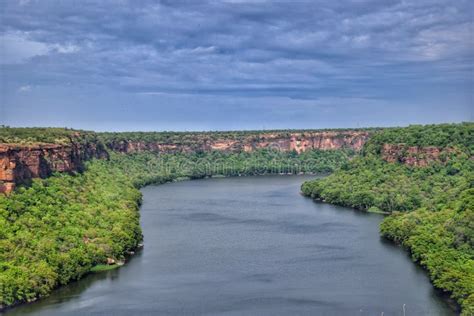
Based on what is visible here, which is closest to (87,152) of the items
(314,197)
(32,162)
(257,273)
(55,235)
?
(314,197)

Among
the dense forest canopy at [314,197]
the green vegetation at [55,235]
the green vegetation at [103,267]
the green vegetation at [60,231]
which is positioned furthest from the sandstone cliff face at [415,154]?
the green vegetation at [103,267]

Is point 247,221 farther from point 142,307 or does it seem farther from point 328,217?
point 142,307

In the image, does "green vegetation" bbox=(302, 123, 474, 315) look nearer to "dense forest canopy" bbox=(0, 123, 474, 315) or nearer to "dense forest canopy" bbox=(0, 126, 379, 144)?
"dense forest canopy" bbox=(0, 123, 474, 315)

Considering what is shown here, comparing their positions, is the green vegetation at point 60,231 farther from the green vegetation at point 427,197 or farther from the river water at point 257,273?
the green vegetation at point 427,197

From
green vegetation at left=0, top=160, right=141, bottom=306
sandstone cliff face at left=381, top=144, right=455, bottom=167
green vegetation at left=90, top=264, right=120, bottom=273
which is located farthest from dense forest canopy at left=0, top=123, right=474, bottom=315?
sandstone cliff face at left=381, top=144, right=455, bottom=167

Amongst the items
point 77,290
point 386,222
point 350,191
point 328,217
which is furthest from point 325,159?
point 77,290

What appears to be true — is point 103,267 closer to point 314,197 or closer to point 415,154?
point 314,197

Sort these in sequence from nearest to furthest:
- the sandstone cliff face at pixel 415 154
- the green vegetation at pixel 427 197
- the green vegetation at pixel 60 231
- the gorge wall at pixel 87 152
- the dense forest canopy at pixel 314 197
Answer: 1. the green vegetation at pixel 60 231
2. the dense forest canopy at pixel 314 197
3. the green vegetation at pixel 427 197
4. the gorge wall at pixel 87 152
5. the sandstone cliff face at pixel 415 154
